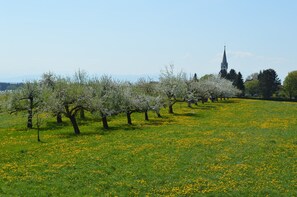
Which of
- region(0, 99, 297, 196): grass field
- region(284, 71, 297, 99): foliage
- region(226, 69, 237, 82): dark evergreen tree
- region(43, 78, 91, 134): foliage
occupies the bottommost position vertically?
region(0, 99, 297, 196): grass field

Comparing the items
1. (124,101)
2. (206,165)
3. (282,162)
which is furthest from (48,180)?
(124,101)

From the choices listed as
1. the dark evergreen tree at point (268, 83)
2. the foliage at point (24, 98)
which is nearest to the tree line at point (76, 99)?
the foliage at point (24, 98)

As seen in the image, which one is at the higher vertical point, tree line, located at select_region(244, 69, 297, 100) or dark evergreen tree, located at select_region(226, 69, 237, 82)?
dark evergreen tree, located at select_region(226, 69, 237, 82)

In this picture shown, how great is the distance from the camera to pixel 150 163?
91.2 ft

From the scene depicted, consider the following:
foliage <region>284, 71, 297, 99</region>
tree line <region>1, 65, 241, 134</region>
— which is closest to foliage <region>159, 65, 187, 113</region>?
tree line <region>1, 65, 241, 134</region>

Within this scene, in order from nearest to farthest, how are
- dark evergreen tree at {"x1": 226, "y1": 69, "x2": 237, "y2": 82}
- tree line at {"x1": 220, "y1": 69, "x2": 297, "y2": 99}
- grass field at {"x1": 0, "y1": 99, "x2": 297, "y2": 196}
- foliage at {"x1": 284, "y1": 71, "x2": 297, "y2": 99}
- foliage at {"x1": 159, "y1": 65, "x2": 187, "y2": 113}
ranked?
grass field at {"x1": 0, "y1": 99, "x2": 297, "y2": 196} < foliage at {"x1": 159, "y1": 65, "x2": 187, "y2": 113} < foliage at {"x1": 284, "y1": 71, "x2": 297, "y2": 99} < tree line at {"x1": 220, "y1": 69, "x2": 297, "y2": 99} < dark evergreen tree at {"x1": 226, "y1": 69, "x2": 237, "y2": 82}

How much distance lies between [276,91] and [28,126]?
161736mm

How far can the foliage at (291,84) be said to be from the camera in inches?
6078

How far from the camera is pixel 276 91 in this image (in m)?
183

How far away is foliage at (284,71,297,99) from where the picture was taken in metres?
154

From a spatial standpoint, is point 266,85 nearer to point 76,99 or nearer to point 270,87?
point 270,87

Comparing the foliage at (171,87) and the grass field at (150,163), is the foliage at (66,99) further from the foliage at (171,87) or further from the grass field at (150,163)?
the foliage at (171,87)

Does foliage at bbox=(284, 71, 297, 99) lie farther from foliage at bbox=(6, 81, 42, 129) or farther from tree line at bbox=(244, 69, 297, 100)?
foliage at bbox=(6, 81, 42, 129)

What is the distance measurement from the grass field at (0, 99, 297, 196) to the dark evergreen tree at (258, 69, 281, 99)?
464 ft
